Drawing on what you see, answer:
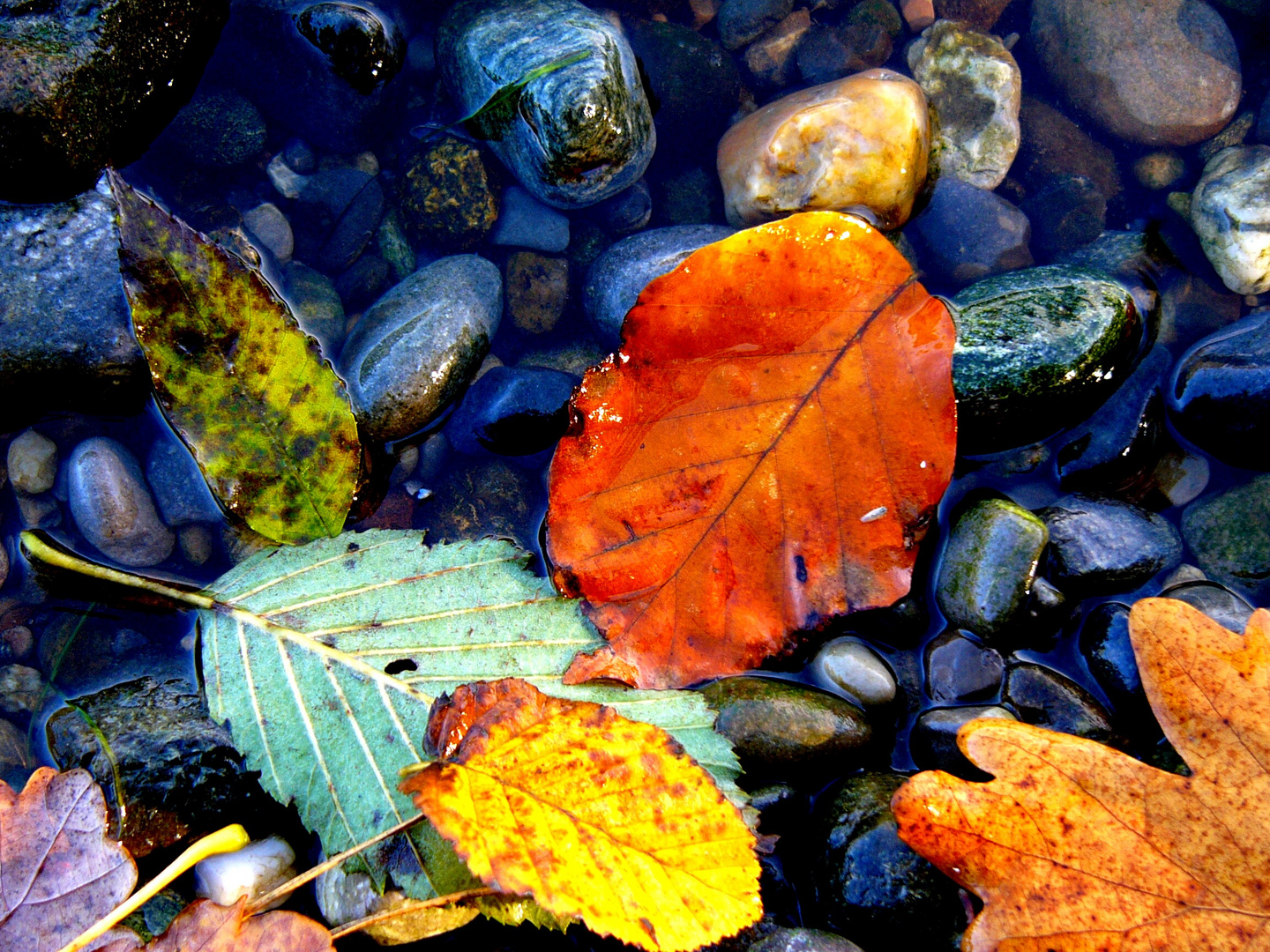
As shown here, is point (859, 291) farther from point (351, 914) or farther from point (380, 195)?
point (380, 195)

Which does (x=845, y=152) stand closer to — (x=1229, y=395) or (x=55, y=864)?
(x=1229, y=395)

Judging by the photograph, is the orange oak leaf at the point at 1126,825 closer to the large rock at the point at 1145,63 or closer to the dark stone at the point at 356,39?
the large rock at the point at 1145,63

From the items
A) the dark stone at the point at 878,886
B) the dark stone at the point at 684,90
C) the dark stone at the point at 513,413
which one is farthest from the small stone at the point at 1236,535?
the dark stone at the point at 684,90

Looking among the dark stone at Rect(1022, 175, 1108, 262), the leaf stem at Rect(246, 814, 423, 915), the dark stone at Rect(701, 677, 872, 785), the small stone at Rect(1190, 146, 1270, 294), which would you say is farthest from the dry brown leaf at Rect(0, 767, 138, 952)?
the small stone at Rect(1190, 146, 1270, 294)

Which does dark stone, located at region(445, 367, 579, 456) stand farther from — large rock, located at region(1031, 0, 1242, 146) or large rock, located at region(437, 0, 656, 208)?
large rock, located at region(1031, 0, 1242, 146)

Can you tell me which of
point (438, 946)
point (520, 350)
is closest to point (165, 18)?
point (520, 350)
